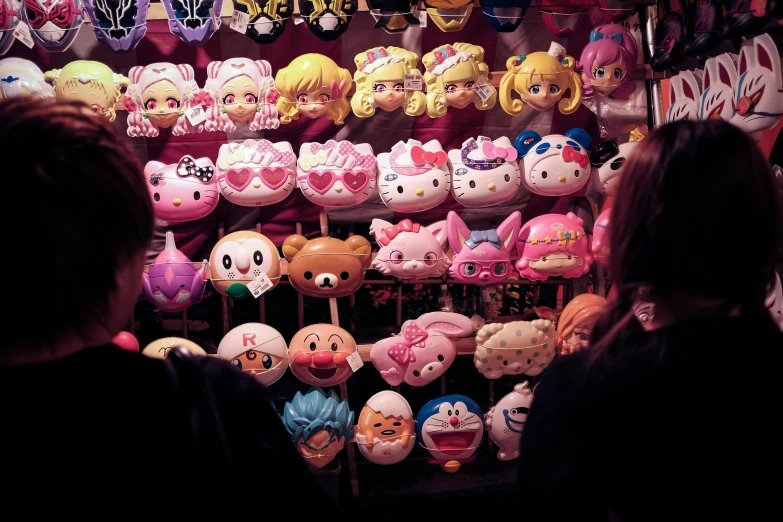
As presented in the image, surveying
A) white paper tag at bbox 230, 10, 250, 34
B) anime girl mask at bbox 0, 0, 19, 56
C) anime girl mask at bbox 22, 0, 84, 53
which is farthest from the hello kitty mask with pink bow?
anime girl mask at bbox 0, 0, 19, 56

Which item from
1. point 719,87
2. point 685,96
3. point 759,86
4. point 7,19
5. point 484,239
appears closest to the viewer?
point 759,86

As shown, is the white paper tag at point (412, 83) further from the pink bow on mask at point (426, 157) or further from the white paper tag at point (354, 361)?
the white paper tag at point (354, 361)

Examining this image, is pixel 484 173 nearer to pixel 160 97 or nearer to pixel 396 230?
pixel 396 230

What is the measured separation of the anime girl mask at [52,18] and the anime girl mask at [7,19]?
0.03m

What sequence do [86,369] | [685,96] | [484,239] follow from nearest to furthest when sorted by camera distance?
[86,369] < [685,96] < [484,239]

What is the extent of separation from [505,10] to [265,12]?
84cm

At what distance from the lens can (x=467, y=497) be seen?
2891mm

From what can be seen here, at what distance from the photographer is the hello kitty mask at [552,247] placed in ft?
8.10

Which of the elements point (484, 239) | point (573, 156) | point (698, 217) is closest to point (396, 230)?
point (484, 239)

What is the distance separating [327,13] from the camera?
2.41 meters

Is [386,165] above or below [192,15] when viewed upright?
below

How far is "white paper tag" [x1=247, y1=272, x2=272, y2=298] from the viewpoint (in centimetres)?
246

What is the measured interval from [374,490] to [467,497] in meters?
0.39

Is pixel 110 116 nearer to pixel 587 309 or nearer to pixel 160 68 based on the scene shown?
pixel 160 68
